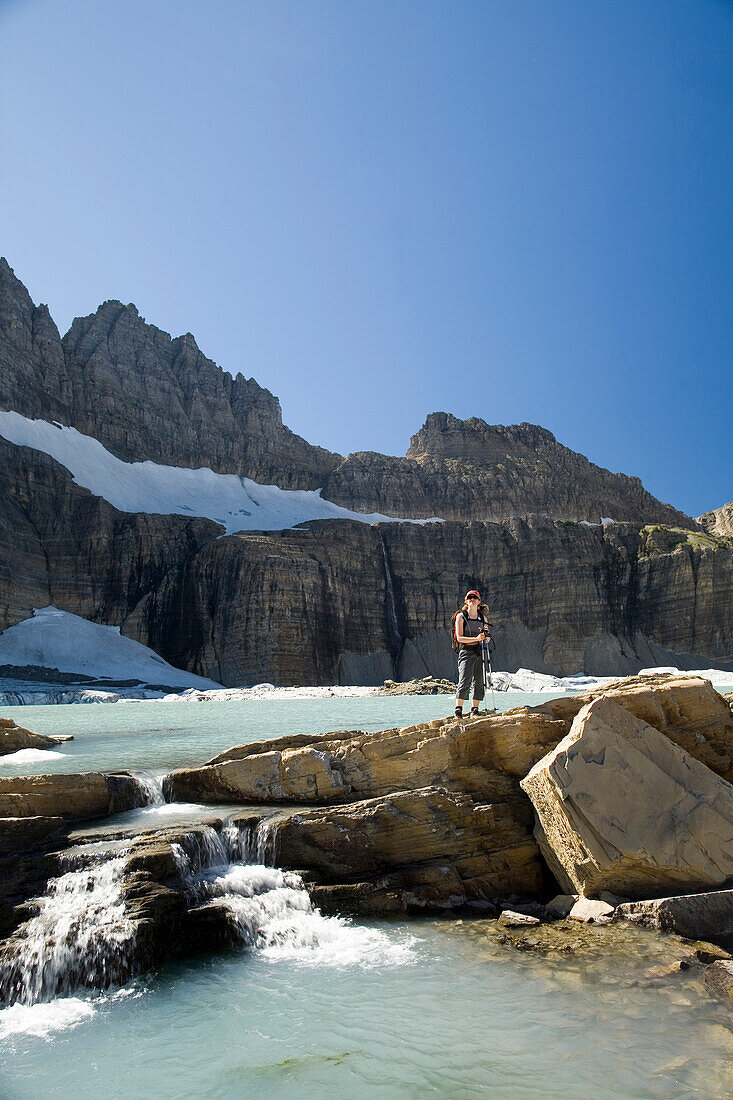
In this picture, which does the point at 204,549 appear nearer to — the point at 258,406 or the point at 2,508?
the point at 2,508

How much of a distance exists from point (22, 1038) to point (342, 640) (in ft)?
239

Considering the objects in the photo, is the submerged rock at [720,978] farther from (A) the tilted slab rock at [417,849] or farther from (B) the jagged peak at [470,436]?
(B) the jagged peak at [470,436]

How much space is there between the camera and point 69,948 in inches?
317

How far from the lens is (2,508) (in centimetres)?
7212

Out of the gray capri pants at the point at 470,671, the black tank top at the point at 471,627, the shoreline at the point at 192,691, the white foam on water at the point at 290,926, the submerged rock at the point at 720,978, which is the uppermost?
the black tank top at the point at 471,627

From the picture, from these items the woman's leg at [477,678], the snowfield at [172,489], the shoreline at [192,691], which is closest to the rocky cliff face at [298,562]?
the snowfield at [172,489]

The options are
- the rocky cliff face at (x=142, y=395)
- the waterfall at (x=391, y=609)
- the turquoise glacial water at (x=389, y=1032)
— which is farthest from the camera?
the rocky cliff face at (x=142, y=395)

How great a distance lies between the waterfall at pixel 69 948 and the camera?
7.80 m

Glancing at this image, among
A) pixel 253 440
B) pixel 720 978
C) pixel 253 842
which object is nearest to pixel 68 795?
pixel 253 842

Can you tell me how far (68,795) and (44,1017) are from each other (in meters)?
4.52

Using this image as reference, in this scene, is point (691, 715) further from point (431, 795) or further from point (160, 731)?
point (160, 731)

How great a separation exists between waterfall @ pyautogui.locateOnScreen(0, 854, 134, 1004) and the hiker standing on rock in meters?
6.25

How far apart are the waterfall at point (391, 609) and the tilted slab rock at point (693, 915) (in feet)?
249

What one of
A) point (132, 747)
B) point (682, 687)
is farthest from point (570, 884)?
point (132, 747)
